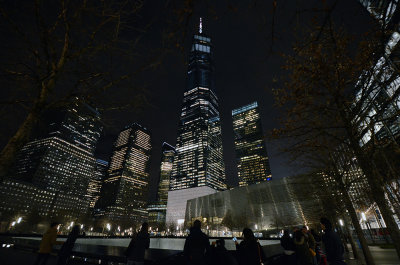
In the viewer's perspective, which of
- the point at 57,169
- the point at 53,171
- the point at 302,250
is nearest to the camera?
the point at 302,250

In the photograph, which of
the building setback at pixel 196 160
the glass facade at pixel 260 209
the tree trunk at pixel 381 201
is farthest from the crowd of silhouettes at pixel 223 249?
the building setback at pixel 196 160

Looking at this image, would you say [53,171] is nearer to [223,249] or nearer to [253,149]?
[223,249]

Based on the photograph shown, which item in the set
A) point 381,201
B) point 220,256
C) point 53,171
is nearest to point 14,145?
point 220,256

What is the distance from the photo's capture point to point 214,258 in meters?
4.67

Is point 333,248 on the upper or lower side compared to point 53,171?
lower

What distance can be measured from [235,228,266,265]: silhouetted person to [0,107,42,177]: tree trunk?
634 centimetres

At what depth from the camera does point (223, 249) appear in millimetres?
4656

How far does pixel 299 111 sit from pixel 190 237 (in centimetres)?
630

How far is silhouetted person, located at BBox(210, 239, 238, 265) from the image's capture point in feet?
14.6

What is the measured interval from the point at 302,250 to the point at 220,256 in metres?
3.69

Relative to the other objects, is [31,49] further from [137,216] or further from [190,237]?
[137,216]

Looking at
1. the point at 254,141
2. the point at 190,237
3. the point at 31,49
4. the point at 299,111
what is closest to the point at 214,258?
the point at 190,237

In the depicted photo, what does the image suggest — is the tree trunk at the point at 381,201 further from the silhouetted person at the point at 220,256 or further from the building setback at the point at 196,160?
the building setback at the point at 196,160

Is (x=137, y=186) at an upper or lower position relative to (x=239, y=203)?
upper
